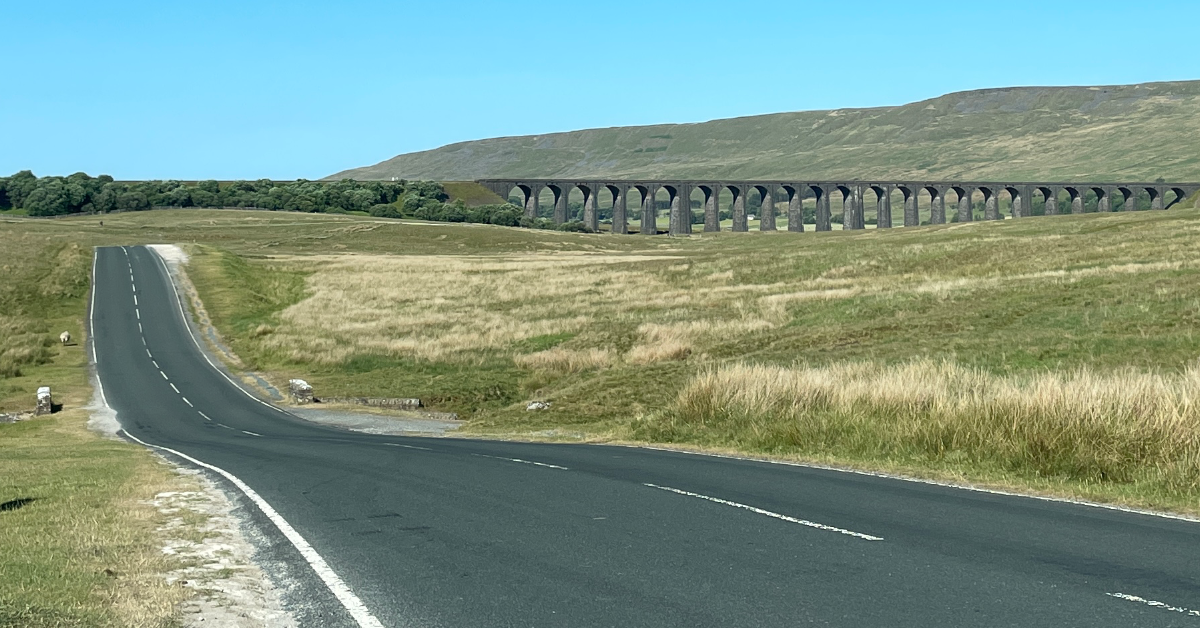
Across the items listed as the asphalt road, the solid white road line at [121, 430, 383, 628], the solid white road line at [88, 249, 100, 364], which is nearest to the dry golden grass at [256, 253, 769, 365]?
the solid white road line at [88, 249, 100, 364]

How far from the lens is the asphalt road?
852 cm

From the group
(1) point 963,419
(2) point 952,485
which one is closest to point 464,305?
(1) point 963,419

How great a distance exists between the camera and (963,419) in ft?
61.5

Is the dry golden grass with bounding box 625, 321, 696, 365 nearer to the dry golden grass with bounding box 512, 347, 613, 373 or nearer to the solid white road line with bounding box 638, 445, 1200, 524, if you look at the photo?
the dry golden grass with bounding box 512, 347, 613, 373

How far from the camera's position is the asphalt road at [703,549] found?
8.52 metres

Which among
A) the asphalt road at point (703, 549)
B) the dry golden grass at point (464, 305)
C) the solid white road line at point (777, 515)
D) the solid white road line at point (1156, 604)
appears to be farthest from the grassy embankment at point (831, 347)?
the solid white road line at point (1156, 604)

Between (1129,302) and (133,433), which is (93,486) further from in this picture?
(1129,302)

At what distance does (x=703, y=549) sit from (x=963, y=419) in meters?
9.29

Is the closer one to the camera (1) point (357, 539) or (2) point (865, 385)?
(1) point (357, 539)

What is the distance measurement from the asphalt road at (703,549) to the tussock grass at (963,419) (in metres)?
2.15

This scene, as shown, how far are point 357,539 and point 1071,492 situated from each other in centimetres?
860

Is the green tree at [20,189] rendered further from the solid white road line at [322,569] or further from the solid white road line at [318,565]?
the solid white road line at [322,569]

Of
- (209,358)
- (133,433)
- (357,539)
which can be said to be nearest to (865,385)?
(357,539)

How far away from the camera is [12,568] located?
10.3 metres
